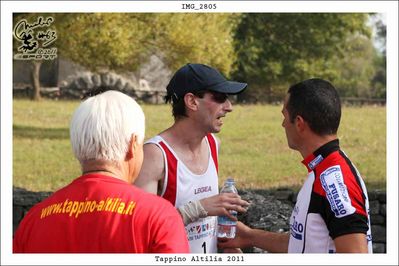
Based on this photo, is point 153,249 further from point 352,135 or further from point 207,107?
point 352,135

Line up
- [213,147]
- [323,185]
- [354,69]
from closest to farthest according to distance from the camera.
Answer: [323,185] → [213,147] → [354,69]

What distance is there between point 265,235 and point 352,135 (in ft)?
56.3

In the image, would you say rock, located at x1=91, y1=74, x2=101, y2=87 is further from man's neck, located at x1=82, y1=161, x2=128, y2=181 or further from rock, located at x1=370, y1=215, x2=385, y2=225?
man's neck, located at x1=82, y1=161, x2=128, y2=181

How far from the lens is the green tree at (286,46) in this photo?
128ft

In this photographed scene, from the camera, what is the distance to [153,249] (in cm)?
293

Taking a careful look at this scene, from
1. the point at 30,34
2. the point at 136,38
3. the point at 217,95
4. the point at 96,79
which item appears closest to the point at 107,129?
the point at 217,95

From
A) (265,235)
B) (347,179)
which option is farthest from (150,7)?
(347,179)

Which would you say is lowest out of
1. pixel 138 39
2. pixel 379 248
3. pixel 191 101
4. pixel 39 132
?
pixel 379 248

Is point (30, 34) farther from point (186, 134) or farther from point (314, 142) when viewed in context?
point (314, 142)

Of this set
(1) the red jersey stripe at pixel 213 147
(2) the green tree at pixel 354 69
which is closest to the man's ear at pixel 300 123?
(1) the red jersey stripe at pixel 213 147

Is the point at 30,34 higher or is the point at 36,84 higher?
the point at 30,34

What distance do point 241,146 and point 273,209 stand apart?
37.7 feet

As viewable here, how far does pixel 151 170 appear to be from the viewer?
160 inches

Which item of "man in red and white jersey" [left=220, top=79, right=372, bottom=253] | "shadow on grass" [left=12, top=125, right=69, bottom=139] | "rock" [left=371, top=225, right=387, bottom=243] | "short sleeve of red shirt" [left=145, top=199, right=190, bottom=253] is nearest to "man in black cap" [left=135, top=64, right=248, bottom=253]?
"man in red and white jersey" [left=220, top=79, right=372, bottom=253]
